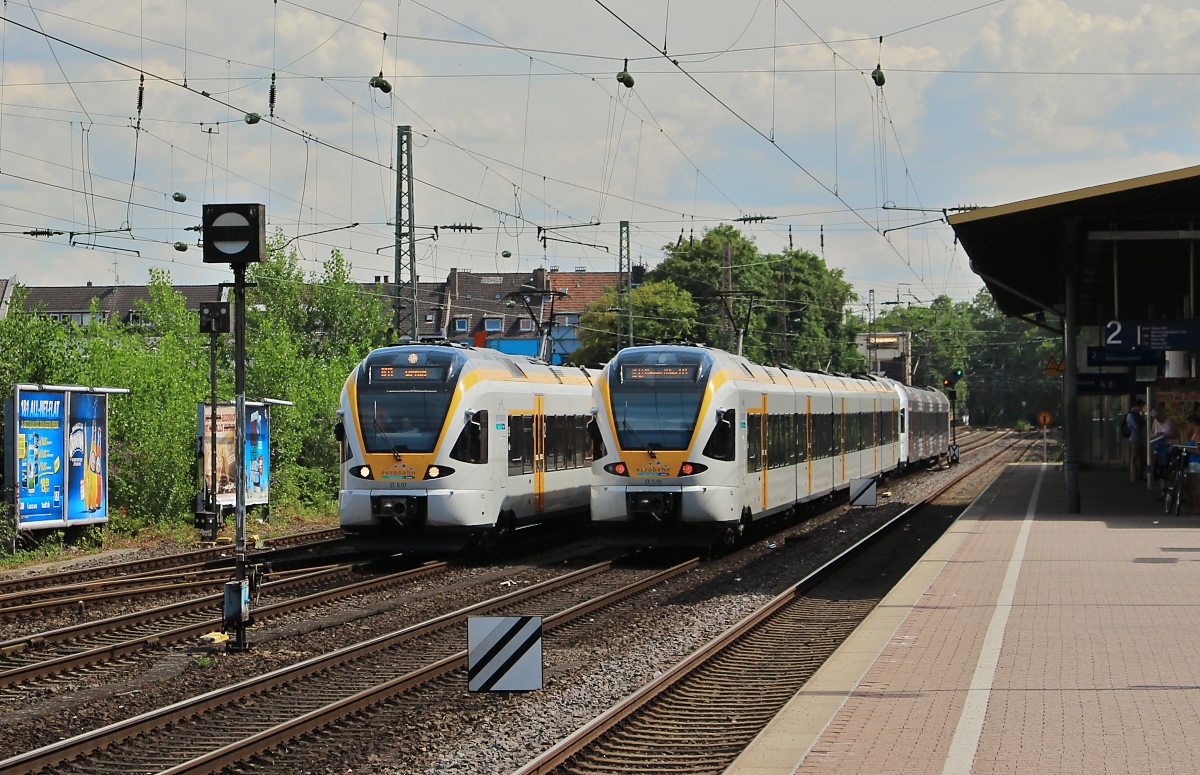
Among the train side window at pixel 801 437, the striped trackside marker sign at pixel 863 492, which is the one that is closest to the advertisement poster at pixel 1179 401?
the train side window at pixel 801 437

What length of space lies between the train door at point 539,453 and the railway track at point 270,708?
7.23 m

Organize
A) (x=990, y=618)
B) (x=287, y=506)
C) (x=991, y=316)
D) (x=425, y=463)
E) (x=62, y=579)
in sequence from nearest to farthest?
(x=990, y=618) → (x=62, y=579) → (x=425, y=463) → (x=287, y=506) → (x=991, y=316)

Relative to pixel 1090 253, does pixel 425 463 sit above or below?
below

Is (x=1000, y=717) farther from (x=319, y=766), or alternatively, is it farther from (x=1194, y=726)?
(x=319, y=766)

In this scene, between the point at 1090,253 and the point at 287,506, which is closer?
the point at 1090,253

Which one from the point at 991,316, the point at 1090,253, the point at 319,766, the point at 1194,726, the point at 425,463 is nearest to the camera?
the point at 1194,726

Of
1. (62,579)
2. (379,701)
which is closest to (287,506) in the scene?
(62,579)

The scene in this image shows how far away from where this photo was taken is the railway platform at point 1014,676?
7555mm

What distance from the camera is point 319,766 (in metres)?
8.74

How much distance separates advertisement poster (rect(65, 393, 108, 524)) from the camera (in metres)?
21.7

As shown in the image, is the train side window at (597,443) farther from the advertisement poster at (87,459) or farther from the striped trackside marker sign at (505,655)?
the striped trackside marker sign at (505,655)

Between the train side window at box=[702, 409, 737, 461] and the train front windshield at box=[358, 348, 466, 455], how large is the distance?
3.65 metres

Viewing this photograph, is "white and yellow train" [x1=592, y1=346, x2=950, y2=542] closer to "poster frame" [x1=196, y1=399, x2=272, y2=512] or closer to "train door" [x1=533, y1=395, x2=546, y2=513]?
"train door" [x1=533, y1=395, x2=546, y2=513]

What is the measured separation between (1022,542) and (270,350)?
16984mm
